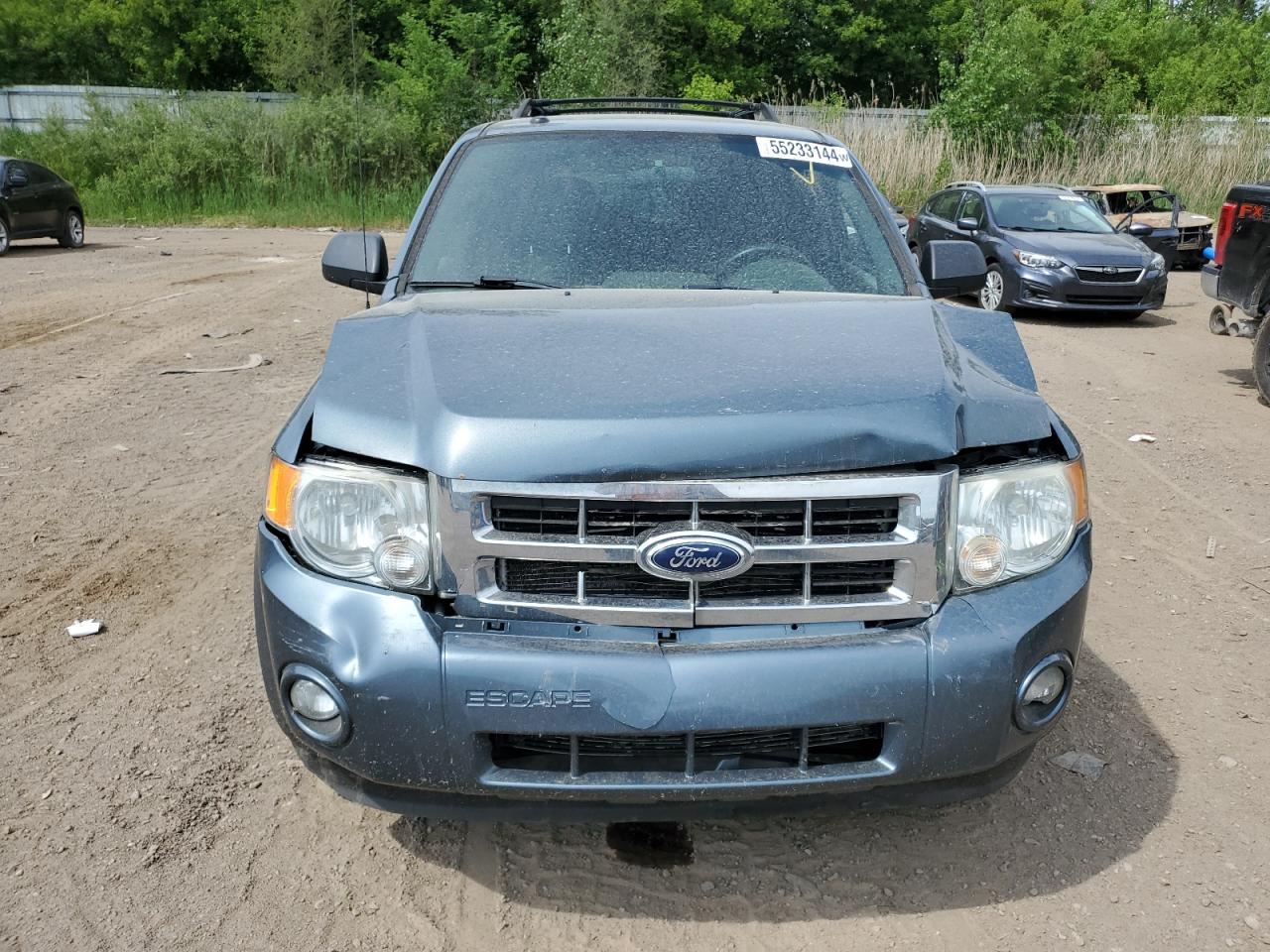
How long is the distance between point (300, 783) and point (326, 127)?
27.8 metres

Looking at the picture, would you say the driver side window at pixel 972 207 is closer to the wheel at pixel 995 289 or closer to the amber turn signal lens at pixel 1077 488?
the wheel at pixel 995 289

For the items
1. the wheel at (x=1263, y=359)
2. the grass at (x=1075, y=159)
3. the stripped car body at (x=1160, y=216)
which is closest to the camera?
the wheel at (x=1263, y=359)

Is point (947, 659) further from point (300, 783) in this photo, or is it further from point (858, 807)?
point (300, 783)

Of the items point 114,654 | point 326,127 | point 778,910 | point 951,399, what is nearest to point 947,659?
point 951,399

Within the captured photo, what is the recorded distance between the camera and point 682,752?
233 centimetres

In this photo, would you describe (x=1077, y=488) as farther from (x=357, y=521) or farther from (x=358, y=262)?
(x=358, y=262)

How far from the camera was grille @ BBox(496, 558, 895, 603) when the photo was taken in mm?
2305

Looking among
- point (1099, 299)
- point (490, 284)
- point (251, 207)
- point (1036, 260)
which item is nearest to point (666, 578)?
point (490, 284)

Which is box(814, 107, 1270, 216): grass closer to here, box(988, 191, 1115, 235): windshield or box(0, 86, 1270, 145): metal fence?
box(0, 86, 1270, 145): metal fence

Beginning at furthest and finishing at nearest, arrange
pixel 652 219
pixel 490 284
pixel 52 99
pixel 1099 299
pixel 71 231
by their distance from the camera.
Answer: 1. pixel 52 99
2. pixel 71 231
3. pixel 1099 299
4. pixel 652 219
5. pixel 490 284

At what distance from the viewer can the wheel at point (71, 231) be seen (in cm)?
1917

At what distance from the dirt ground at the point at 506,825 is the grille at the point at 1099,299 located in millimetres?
7366

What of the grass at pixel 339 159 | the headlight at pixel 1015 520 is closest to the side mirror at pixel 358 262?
the headlight at pixel 1015 520

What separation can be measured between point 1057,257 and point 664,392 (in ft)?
38.9
